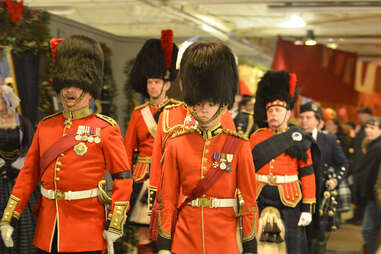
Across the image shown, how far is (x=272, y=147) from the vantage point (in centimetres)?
485

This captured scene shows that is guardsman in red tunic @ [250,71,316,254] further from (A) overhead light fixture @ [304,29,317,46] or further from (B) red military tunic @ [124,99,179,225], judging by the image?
(A) overhead light fixture @ [304,29,317,46]

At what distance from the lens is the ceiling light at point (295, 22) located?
27.5 feet

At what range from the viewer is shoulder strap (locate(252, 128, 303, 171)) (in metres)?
4.83

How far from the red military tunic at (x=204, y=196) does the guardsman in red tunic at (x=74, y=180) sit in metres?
0.40

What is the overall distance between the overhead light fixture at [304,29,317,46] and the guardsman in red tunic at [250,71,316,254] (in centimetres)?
404

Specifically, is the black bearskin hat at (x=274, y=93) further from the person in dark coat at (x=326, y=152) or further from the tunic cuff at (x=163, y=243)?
the tunic cuff at (x=163, y=243)

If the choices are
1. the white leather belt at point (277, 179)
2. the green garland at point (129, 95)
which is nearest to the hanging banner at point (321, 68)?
the green garland at point (129, 95)

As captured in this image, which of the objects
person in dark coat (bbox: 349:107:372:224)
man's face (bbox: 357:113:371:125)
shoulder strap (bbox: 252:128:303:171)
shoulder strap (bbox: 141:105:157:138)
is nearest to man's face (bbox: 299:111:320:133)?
person in dark coat (bbox: 349:107:372:224)

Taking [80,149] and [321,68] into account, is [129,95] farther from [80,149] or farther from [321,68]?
[321,68]

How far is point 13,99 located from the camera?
5.32 m

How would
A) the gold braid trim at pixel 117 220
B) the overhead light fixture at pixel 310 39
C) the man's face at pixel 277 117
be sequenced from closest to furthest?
the gold braid trim at pixel 117 220 → the man's face at pixel 277 117 → the overhead light fixture at pixel 310 39

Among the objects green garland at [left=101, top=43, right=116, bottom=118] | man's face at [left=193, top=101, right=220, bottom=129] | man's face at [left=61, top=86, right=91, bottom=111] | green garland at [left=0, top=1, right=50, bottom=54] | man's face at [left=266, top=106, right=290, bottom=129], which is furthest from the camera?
green garland at [left=101, top=43, right=116, bottom=118]

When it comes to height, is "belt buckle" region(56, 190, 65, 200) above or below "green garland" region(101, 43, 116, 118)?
below

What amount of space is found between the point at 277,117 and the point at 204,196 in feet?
6.38
